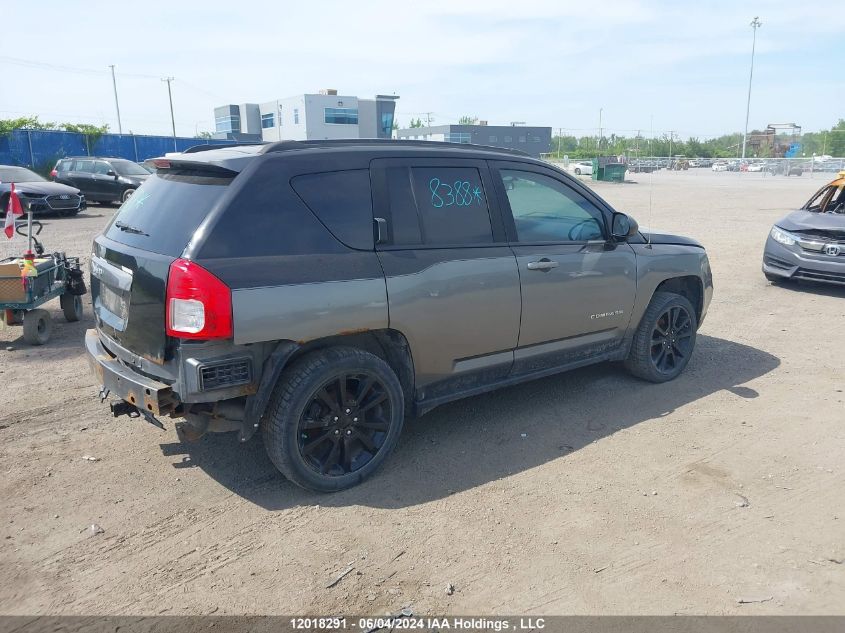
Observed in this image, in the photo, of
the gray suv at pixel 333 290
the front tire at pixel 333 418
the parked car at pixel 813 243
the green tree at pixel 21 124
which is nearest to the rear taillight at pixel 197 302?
the gray suv at pixel 333 290

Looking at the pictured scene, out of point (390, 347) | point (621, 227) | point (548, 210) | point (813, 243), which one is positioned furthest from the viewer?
point (813, 243)

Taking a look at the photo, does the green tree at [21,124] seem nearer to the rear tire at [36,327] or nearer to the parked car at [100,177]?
the parked car at [100,177]

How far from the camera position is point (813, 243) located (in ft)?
30.8

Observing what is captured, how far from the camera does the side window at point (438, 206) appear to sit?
4.14 metres

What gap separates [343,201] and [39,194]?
1713cm

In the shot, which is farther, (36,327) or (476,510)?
(36,327)

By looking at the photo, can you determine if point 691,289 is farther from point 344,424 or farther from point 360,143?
point 344,424

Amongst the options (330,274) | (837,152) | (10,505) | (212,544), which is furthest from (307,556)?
(837,152)

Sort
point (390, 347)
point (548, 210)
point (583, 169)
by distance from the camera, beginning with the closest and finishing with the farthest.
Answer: point (390, 347) < point (548, 210) < point (583, 169)

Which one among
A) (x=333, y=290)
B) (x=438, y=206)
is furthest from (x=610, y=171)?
(x=333, y=290)

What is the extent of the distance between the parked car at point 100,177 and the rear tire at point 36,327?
51.7ft

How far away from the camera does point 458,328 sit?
429cm

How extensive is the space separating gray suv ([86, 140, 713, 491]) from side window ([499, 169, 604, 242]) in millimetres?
16

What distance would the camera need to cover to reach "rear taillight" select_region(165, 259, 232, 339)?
3.35m
